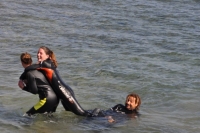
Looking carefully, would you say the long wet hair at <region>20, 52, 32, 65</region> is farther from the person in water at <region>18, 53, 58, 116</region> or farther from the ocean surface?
the ocean surface

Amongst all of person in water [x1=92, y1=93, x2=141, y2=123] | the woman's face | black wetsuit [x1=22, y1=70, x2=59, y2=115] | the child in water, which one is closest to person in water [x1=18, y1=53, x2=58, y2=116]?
black wetsuit [x1=22, y1=70, x2=59, y2=115]

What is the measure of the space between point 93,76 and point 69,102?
3445mm

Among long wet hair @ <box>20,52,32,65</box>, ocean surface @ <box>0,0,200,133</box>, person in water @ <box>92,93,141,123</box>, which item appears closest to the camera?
long wet hair @ <box>20,52,32,65</box>

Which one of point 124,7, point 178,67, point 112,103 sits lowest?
point 112,103

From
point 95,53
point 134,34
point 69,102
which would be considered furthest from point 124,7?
point 69,102

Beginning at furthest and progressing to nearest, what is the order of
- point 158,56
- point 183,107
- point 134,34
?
point 134,34 < point 158,56 < point 183,107

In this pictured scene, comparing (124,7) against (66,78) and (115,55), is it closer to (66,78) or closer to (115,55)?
(115,55)

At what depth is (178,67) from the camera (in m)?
12.7

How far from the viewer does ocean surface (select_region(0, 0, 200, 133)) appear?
8.64 metres

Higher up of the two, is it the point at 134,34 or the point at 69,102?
the point at 134,34

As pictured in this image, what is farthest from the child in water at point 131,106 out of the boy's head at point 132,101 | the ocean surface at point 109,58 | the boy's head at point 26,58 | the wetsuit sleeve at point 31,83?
the boy's head at point 26,58

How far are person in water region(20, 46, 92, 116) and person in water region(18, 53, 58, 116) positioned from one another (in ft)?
0.26

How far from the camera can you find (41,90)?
26.7 feet

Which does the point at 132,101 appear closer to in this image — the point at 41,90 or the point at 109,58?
the point at 41,90
